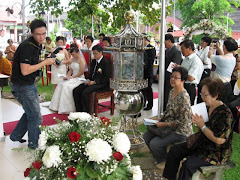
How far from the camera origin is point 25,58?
3377 millimetres

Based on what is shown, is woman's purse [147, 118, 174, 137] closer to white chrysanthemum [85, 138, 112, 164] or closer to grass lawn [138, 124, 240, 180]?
grass lawn [138, 124, 240, 180]

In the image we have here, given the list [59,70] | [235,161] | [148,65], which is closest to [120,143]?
[235,161]

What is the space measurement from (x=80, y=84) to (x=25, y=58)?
2.39 m

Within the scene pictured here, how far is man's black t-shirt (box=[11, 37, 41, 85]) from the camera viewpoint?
11.1ft

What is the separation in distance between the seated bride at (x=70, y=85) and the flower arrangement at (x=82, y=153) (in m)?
4.06

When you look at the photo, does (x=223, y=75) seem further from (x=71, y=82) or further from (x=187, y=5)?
(x=187, y=5)

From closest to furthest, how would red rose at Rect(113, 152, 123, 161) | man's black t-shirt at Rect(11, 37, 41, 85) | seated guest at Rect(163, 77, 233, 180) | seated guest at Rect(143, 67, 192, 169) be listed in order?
red rose at Rect(113, 152, 123, 161) < seated guest at Rect(163, 77, 233, 180) < seated guest at Rect(143, 67, 192, 169) < man's black t-shirt at Rect(11, 37, 41, 85)

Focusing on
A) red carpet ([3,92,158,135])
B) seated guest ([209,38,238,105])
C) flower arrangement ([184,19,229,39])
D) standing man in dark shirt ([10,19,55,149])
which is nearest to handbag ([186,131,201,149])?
standing man in dark shirt ([10,19,55,149])

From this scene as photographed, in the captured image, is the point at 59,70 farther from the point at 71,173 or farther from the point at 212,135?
the point at 71,173

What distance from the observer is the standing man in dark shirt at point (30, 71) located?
3395 mm

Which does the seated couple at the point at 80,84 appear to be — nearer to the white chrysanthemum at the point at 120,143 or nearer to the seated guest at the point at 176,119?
the seated guest at the point at 176,119

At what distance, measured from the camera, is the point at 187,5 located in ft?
85.6

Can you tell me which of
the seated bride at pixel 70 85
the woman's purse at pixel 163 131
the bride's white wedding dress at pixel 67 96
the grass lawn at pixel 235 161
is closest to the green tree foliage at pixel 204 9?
the seated bride at pixel 70 85

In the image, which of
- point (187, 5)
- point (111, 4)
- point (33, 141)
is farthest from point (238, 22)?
point (33, 141)
